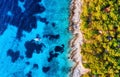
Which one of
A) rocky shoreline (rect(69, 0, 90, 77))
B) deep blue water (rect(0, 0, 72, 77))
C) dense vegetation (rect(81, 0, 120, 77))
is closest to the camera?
dense vegetation (rect(81, 0, 120, 77))

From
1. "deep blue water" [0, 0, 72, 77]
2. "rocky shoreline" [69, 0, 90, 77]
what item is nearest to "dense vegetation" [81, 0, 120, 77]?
"rocky shoreline" [69, 0, 90, 77]

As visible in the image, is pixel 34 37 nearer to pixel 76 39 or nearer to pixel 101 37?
pixel 76 39

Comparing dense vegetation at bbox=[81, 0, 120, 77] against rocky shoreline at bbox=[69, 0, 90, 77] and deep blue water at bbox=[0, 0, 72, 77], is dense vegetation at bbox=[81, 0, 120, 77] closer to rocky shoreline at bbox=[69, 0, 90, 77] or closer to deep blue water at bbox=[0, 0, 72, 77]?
rocky shoreline at bbox=[69, 0, 90, 77]

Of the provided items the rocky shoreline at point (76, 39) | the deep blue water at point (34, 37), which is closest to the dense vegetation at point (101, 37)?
the rocky shoreline at point (76, 39)

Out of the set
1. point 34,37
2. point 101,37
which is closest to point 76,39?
point 101,37

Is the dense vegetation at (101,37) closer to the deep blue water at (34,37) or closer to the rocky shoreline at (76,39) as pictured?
the rocky shoreline at (76,39)
